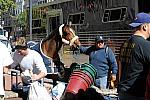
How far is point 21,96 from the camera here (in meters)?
6.89

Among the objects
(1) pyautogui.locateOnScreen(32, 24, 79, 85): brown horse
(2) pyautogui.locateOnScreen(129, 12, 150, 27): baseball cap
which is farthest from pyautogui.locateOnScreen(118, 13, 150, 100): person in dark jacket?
(1) pyautogui.locateOnScreen(32, 24, 79, 85): brown horse

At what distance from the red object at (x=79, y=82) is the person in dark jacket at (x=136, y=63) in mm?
1235

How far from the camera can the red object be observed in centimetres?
538

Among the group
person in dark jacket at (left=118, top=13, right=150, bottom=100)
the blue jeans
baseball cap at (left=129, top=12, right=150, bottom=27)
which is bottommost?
the blue jeans

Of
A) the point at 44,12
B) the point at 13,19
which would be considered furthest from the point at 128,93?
the point at 13,19

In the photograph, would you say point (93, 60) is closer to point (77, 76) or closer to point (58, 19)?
point (77, 76)

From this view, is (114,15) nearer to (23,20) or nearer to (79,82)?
(79,82)

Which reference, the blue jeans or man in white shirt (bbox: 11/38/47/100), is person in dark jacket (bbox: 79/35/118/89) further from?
man in white shirt (bbox: 11/38/47/100)

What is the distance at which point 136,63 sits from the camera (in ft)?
13.0

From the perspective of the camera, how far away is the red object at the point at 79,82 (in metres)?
5.38

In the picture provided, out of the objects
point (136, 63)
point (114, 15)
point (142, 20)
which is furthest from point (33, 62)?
point (114, 15)

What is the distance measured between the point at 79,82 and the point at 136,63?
1600 mm

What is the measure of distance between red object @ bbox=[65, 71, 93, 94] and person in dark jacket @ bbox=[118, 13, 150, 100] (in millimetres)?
1235

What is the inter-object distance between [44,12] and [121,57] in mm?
27871
